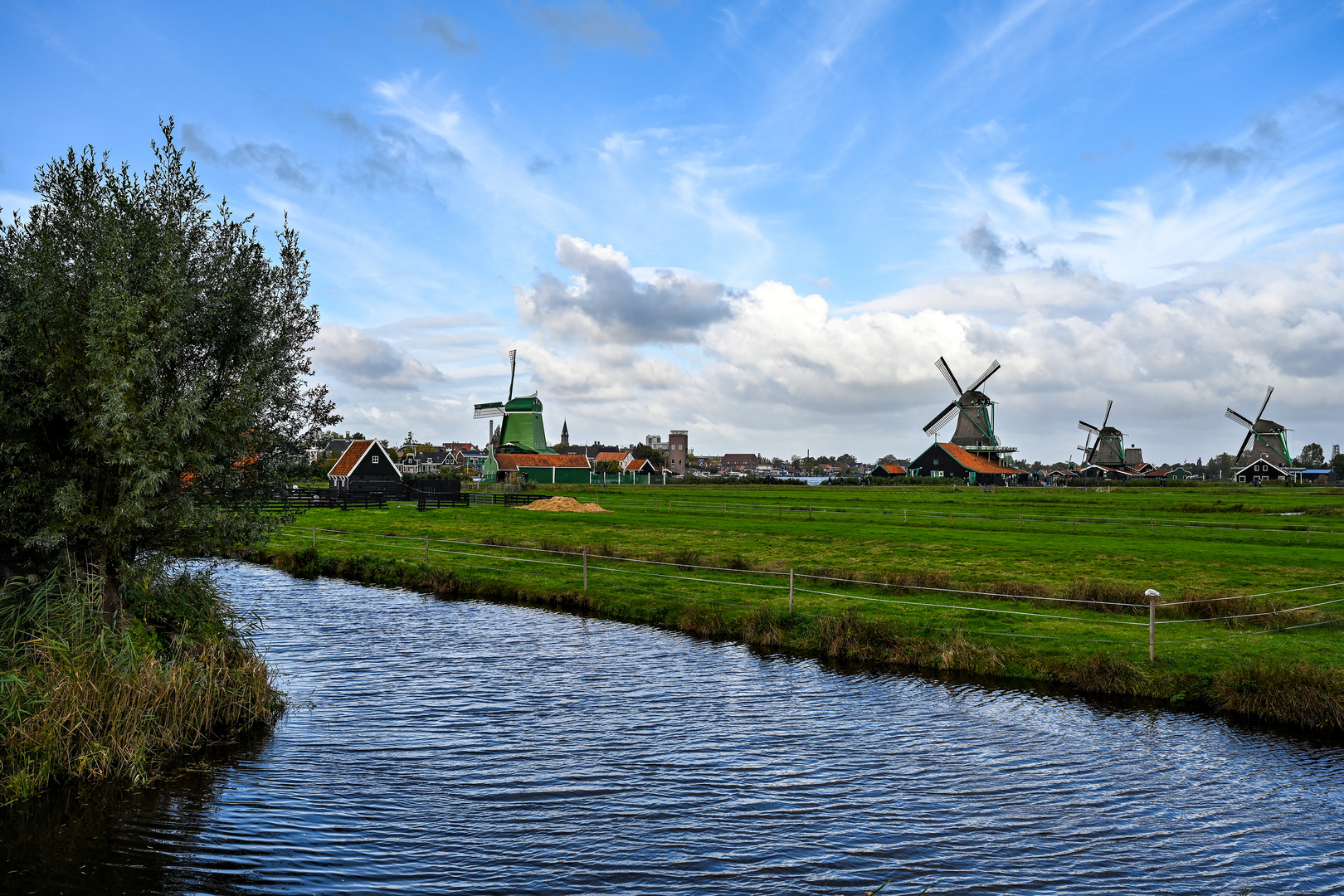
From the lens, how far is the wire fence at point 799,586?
2050 cm

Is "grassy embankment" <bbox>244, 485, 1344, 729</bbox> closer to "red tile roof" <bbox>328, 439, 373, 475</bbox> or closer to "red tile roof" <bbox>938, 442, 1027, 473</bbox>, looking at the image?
"red tile roof" <bbox>328, 439, 373, 475</bbox>

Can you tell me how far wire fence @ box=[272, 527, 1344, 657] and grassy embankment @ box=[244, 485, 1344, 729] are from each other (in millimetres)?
135

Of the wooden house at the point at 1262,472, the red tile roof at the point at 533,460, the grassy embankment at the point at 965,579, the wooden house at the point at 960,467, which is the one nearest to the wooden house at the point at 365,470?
the grassy embankment at the point at 965,579

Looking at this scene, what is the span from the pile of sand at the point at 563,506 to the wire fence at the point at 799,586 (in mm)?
21386

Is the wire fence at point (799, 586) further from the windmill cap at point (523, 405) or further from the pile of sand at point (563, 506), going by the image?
the windmill cap at point (523, 405)

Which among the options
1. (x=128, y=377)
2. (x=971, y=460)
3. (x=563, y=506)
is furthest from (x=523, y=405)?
(x=128, y=377)

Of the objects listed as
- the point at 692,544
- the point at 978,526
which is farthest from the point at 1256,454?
the point at 692,544

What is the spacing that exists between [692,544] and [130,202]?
2893 centimetres

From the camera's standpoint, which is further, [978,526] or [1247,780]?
[978,526]

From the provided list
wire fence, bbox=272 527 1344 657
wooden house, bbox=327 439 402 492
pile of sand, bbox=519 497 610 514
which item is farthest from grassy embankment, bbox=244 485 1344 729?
wooden house, bbox=327 439 402 492

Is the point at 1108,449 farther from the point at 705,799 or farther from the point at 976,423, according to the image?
the point at 705,799

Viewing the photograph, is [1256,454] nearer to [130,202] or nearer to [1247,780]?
[1247,780]

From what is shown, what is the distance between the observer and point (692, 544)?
3978 cm

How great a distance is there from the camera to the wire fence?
20.5 m
